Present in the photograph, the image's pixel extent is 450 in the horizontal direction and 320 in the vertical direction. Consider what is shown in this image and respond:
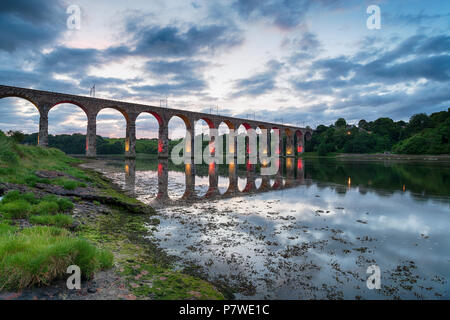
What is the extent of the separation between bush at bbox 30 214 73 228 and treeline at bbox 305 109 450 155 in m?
66.8

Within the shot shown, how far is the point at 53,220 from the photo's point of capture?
14.1ft

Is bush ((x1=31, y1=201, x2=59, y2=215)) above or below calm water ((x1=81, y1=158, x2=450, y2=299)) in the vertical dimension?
above

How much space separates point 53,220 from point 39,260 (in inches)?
97.7

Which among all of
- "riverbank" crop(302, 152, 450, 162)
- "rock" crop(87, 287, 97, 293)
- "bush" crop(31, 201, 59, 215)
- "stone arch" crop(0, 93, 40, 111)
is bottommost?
"rock" crop(87, 287, 97, 293)

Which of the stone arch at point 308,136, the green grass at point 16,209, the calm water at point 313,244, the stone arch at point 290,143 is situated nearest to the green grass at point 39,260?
the calm water at point 313,244

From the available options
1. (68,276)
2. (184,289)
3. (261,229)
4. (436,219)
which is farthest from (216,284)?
(436,219)

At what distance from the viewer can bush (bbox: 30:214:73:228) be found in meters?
4.19

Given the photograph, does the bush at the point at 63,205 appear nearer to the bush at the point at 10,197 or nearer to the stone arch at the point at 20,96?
the bush at the point at 10,197

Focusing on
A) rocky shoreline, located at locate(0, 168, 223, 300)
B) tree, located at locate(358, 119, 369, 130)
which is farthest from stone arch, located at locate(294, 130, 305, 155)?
rocky shoreline, located at locate(0, 168, 223, 300)

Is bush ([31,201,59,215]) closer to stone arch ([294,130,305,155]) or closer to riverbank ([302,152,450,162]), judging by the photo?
riverbank ([302,152,450,162])

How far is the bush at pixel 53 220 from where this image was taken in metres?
4.19

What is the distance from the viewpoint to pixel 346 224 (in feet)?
19.1

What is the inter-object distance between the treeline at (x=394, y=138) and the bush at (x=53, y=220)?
6679cm
